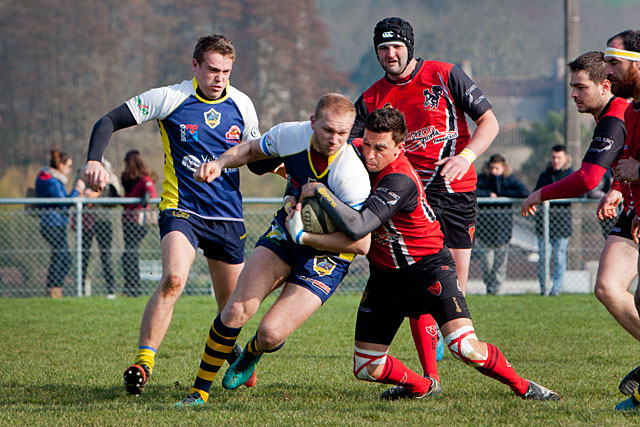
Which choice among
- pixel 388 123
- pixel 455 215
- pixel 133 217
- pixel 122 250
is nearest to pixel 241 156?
pixel 388 123

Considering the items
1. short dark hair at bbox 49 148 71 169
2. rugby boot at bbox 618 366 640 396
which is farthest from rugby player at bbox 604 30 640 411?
short dark hair at bbox 49 148 71 169

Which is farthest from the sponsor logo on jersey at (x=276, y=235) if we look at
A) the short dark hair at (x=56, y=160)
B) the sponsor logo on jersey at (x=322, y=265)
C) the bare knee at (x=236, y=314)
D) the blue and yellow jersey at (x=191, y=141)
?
the short dark hair at (x=56, y=160)

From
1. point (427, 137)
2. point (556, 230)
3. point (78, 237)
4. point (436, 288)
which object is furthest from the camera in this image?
point (556, 230)

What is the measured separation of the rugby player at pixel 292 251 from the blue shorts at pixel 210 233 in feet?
2.46

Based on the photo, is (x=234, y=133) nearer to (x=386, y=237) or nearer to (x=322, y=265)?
(x=322, y=265)

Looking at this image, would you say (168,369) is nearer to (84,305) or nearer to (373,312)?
(373,312)

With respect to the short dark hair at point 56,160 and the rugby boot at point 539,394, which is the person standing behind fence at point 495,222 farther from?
the rugby boot at point 539,394

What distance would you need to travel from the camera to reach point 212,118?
577 centimetres

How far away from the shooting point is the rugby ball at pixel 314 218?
448 cm

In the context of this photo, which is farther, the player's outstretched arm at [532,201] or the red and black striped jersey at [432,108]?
the red and black striped jersey at [432,108]

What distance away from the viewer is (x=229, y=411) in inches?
187

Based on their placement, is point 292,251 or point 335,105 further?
point 292,251

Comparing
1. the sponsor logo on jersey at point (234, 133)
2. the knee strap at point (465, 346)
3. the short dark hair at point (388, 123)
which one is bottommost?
the knee strap at point (465, 346)

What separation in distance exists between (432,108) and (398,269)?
138 centimetres
